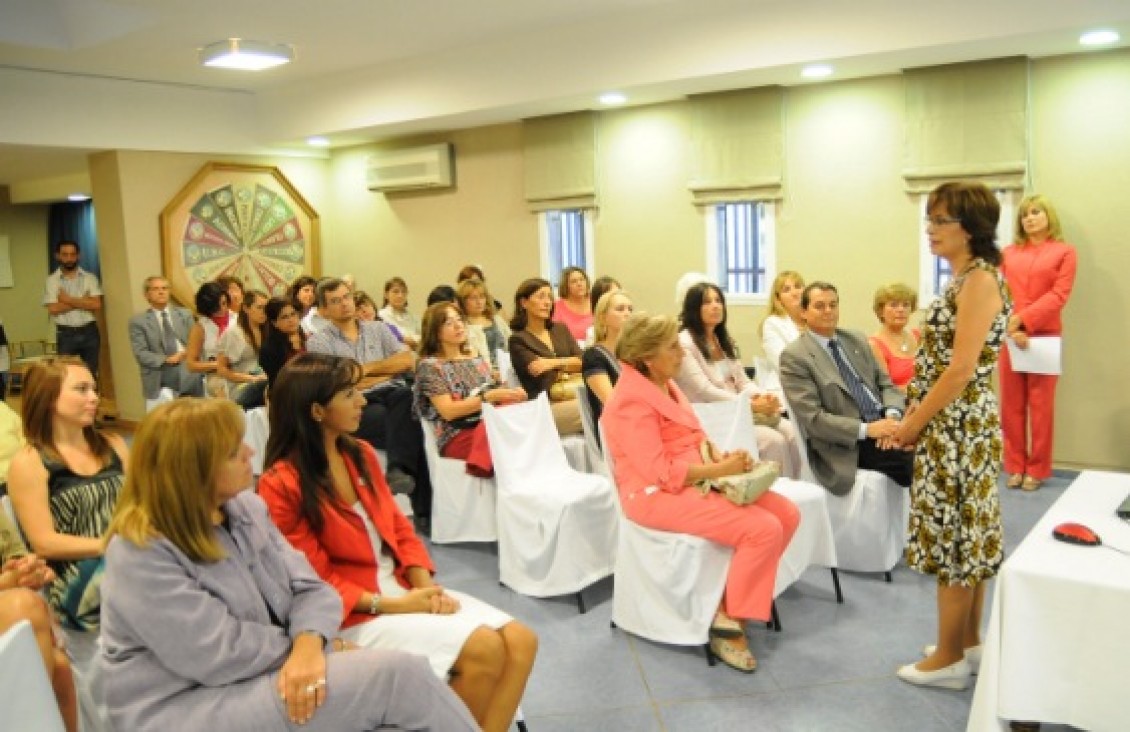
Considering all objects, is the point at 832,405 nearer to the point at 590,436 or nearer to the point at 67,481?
the point at 590,436

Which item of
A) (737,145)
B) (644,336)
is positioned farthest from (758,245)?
A: (644,336)

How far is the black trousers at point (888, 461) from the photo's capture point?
368 cm

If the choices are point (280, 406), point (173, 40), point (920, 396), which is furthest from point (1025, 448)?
point (173, 40)

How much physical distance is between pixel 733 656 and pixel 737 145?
3.94 metres

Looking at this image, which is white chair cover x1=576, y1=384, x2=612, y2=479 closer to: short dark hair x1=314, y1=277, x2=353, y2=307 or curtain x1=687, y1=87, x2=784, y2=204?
short dark hair x1=314, y1=277, x2=353, y2=307

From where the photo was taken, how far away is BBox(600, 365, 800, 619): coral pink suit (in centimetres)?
297

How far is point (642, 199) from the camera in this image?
6695mm

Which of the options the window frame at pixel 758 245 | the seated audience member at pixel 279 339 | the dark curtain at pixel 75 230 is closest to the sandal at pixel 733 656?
the seated audience member at pixel 279 339

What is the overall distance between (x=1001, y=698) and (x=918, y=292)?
3.91m

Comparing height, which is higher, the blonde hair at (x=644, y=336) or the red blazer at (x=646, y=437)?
the blonde hair at (x=644, y=336)

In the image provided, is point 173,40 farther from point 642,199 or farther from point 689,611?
point 689,611

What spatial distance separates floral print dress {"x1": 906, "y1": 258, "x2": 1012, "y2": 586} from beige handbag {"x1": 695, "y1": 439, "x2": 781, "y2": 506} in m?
0.50

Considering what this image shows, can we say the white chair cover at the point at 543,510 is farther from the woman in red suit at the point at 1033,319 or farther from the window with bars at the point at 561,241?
the window with bars at the point at 561,241

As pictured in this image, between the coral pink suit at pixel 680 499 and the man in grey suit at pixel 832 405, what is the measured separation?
2.00ft
